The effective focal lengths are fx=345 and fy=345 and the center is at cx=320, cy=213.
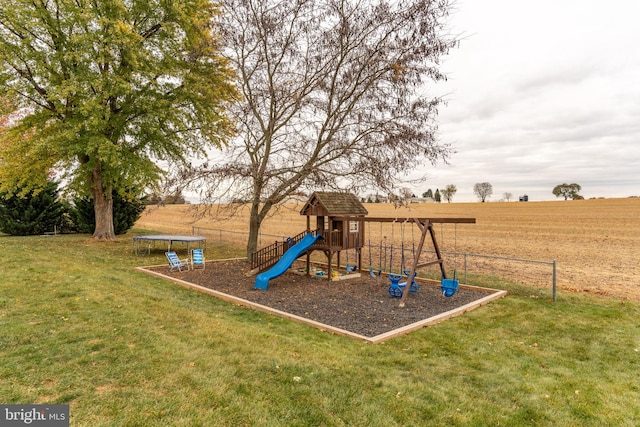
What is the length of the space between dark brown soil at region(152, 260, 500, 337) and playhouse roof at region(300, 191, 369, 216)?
2.70m

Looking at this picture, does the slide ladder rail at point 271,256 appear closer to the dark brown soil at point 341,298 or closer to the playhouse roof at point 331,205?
the dark brown soil at point 341,298

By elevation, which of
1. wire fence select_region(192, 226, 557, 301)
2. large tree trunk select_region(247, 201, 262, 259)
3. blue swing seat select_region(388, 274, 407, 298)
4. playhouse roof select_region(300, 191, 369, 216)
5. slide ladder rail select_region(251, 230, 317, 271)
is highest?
playhouse roof select_region(300, 191, 369, 216)

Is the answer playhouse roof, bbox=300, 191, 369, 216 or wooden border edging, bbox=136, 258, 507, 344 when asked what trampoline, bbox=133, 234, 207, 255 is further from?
playhouse roof, bbox=300, 191, 369, 216

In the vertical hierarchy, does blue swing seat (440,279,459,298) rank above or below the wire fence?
above

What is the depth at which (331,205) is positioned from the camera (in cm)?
1397

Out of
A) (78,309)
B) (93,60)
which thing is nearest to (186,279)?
(78,309)

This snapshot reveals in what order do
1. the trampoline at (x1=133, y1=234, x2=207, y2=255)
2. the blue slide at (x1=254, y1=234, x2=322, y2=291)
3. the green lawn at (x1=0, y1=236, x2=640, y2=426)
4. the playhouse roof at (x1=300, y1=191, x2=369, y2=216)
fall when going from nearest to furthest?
the green lawn at (x1=0, y1=236, x2=640, y2=426)
the blue slide at (x1=254, y1=234, x2=322, y2=291)
the playhouse roof at (x1=300, y1=191, x2=369, y2=216)
the trampoline at (x1=133, y1=234, x2=207, y2=255)

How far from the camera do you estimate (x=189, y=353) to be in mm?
5586

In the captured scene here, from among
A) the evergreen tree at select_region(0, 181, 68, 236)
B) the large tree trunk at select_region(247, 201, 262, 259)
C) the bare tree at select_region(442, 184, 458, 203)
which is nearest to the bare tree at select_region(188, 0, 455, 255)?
the large tree trunk at select_region(247, 201, 262, 259)

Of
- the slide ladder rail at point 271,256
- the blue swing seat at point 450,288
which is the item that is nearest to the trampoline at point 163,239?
the slide ladder rail at point 271,256

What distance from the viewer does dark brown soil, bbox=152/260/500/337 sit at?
8.68 metres

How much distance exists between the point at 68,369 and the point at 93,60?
1911cm

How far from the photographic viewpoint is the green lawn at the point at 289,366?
4.20m

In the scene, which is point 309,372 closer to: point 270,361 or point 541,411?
point 270,361
